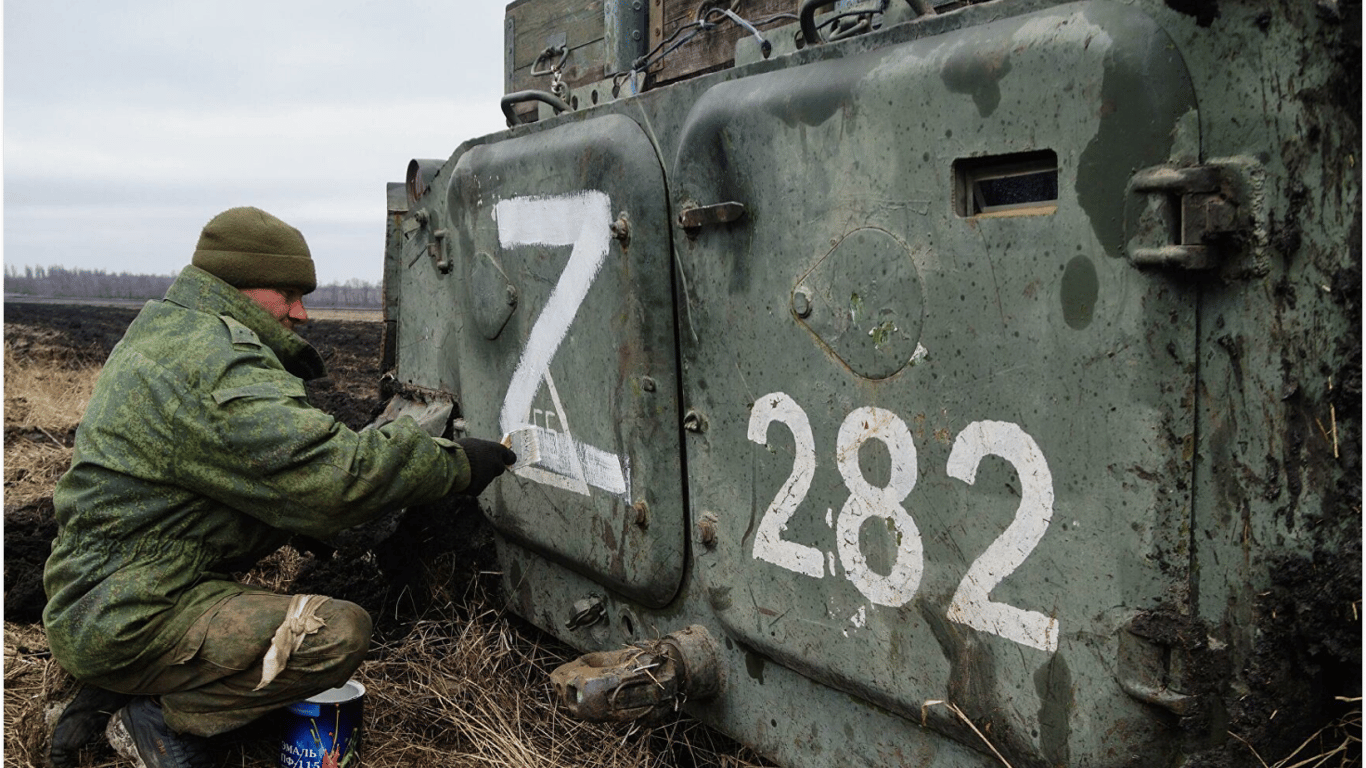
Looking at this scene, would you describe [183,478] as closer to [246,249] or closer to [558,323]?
[246,249]

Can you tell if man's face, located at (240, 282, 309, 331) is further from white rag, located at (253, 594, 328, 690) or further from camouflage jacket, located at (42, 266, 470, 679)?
white rag, located at (253, 594, 328, 690)

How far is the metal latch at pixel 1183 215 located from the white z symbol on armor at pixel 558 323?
1.35 metres

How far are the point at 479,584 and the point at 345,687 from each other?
682 mm

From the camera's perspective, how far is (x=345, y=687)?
3199 millimetres

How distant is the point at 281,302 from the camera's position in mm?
3166

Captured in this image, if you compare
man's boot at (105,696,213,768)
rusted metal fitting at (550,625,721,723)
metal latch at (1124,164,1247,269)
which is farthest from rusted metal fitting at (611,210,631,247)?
man's boot at (105,696,213,768)

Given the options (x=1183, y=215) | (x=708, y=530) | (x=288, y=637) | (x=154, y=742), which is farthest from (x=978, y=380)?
(x=154, y=742)

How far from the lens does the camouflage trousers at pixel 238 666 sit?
2844mm

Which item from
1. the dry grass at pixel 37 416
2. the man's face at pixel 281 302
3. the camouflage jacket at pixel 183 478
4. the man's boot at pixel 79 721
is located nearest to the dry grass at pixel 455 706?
the man's boot at pixel 79 721

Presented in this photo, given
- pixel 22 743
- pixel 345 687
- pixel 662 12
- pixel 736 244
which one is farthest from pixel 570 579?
pixel 662 12

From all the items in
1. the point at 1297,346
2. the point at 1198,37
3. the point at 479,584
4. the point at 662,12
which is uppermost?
the point at 662,12

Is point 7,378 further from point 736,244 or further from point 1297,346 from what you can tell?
point 1297,346

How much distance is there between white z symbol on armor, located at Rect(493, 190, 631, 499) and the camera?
2.82m

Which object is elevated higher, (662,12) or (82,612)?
(662,12)
